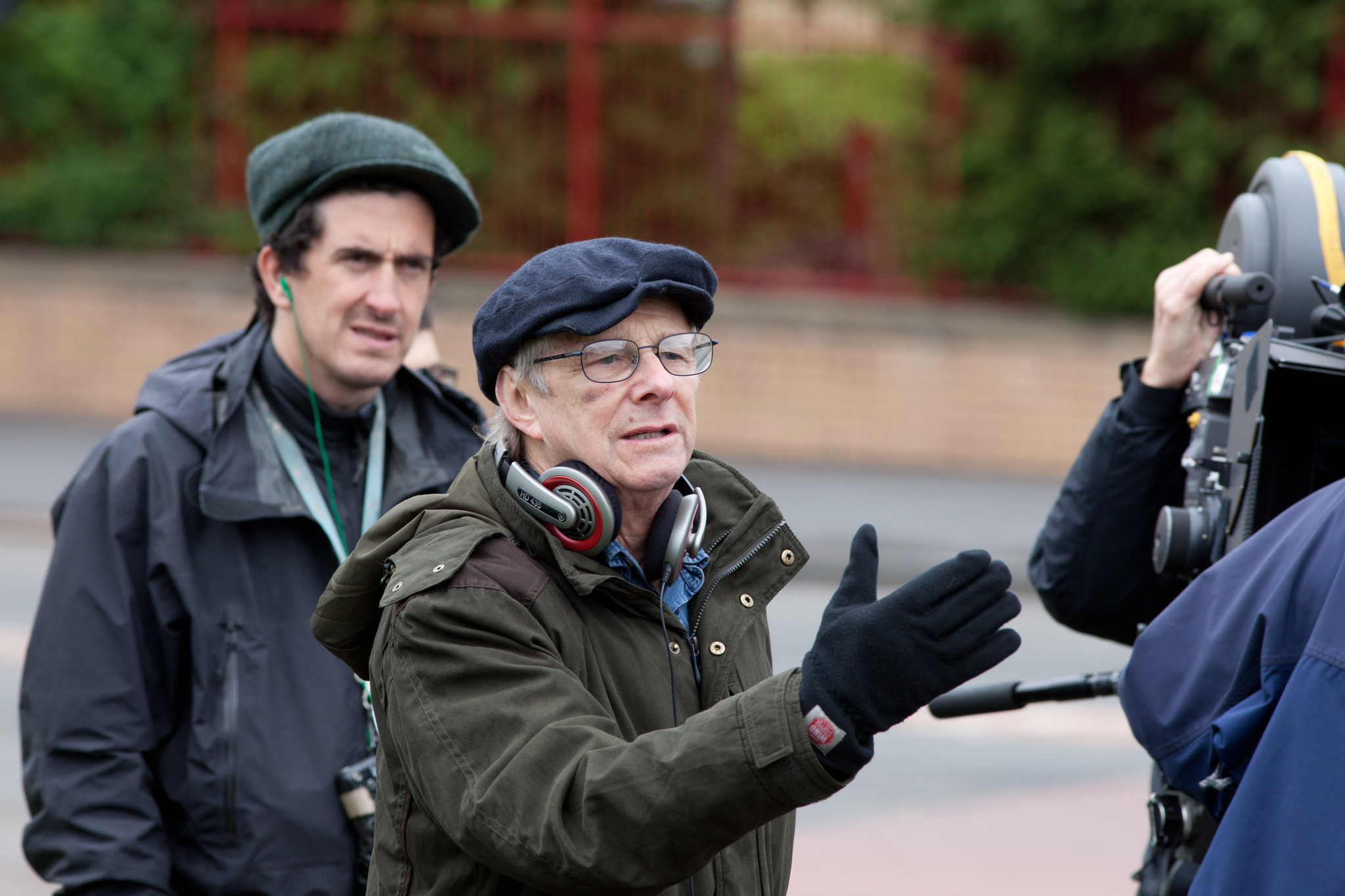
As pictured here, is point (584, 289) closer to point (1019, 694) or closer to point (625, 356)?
point (625, 356)

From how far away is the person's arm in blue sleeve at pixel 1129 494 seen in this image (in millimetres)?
2959

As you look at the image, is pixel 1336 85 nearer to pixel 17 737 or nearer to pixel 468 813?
pixel 17 737

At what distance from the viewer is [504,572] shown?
194 centimetres

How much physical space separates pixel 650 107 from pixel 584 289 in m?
11.0

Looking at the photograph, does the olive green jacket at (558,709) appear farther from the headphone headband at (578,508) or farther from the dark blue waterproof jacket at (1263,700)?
the dark blue waterproof jacket at (1263,700)

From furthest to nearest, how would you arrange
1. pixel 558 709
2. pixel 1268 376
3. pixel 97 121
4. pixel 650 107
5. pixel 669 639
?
pixel 97 121 → pixel 650 107 → pixel 1268 376 → pixel 669 639 → pixel 558 709

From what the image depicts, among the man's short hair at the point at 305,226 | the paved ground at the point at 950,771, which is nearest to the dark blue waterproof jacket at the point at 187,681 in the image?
the man's short hair at the point at 305,226

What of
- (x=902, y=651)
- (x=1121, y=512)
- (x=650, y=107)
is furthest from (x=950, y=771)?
(x=650, y=107)

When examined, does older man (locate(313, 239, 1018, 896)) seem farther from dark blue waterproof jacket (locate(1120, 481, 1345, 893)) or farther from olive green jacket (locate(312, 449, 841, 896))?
dark blue waterproof jacket (locate(1120, 481, 1345, 893))

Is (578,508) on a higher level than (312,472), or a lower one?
higher

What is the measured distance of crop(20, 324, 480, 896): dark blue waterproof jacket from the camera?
257 cm

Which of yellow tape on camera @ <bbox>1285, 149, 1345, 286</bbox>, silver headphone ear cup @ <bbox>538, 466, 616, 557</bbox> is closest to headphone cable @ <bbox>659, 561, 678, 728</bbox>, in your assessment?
silver headphone ear cup @ <bbox>538, 466, 616, 557</bbox>

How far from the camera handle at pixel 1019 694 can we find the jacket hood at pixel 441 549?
28.9 inches

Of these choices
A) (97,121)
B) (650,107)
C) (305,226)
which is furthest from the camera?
(97,121)
